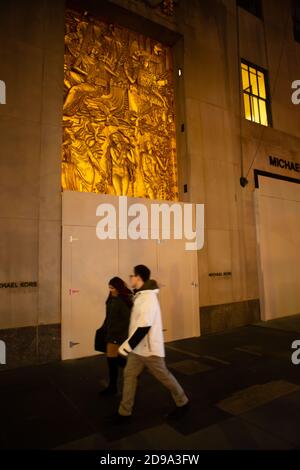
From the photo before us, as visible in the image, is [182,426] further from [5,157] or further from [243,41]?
[243,41]

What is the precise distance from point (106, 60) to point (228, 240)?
6199 millimetres

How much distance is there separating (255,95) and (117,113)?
19.3 feet

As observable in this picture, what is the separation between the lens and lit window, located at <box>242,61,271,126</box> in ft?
36.7

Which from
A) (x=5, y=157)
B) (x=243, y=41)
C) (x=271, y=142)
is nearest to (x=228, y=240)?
(x=271, y=142)

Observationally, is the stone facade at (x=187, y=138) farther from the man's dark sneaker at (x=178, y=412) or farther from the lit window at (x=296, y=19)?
the man's dark sneaker at (x=178, y=412)

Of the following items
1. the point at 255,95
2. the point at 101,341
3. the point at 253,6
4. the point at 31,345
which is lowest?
the point at 31,345

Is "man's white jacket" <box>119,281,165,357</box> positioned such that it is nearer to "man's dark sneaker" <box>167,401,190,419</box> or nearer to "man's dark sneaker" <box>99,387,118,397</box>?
"man's dark sneaker" <box>167,401,190,419</box>

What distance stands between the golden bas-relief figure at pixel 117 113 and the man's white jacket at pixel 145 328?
455 cm

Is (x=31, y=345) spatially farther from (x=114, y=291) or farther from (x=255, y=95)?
(x=255, y=95)

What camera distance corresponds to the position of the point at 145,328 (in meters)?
3.66

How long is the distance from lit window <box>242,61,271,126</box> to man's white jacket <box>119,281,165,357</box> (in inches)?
369

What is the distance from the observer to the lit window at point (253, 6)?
466 inches

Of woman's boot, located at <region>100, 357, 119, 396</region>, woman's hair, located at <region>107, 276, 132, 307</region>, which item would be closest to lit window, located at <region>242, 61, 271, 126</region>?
woman's hair, located at <region>107, 276, 132, 307</region>

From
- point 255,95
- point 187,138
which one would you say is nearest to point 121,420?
point 187,138
